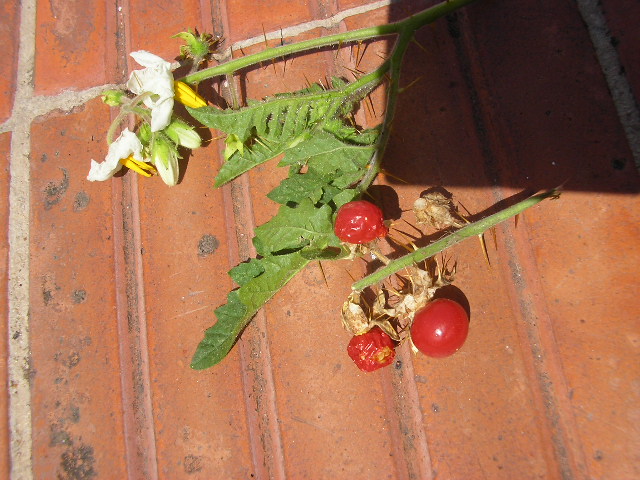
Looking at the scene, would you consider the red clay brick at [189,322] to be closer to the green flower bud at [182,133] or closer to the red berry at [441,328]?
the green flower bud at [182,133]

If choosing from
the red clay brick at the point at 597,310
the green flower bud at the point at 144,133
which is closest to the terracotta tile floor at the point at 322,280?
the red clay brick at the point at 597,310

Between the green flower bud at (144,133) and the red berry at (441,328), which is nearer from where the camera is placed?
the red berry at (441,328)

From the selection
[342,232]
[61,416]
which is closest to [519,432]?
[342,232]

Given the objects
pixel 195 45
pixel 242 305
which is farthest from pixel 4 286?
pixel 195 45

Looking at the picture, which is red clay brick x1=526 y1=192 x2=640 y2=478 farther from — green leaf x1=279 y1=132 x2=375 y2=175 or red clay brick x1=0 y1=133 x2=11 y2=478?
red clay brick x1=0 y1=133 x2=11 y2=478

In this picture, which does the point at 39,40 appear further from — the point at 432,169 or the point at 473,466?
the point at 473,466

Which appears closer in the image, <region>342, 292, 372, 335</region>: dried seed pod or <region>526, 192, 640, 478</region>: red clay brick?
<region>526, 192, 640, 478</region>: red clay brick

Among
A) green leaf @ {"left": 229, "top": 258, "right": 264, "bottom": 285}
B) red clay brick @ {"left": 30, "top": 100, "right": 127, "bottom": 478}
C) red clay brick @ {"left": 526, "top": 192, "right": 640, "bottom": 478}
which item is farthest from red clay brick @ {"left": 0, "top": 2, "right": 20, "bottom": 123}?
red clay brick @ {"left": 526, "top": 192, "right": 640, "bottom": 478}
